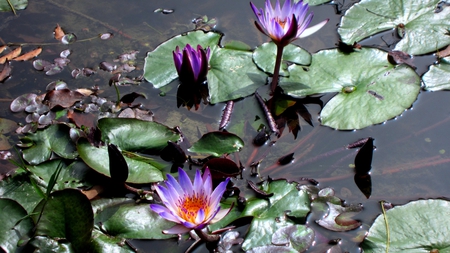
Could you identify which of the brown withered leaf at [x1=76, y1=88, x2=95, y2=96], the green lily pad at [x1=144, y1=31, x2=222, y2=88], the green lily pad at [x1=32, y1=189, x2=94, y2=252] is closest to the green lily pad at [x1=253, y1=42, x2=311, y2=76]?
the green lily pad at [x1=144, y1=31, x2=222, y2=88]

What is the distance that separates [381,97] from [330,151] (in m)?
0.52

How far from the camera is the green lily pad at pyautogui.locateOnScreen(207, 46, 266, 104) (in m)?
2.95

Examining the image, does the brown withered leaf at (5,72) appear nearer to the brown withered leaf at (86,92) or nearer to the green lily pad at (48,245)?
the brown withered leaf at (86,92)

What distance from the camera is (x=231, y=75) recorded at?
3037 millimetres

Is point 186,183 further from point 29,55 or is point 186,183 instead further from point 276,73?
point 29,55

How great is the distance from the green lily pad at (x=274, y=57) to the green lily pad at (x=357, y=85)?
52 millimetres

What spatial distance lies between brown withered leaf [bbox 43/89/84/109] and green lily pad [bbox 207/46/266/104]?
965 mm

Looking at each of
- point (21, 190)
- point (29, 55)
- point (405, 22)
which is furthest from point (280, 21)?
point (29, 55)

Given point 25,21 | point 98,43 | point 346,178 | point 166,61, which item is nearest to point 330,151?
point 346,178

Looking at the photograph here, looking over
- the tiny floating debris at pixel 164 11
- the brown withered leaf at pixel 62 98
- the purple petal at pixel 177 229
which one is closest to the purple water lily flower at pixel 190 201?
the purple petal at pixel 177 229

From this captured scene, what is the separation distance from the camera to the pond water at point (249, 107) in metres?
2.50

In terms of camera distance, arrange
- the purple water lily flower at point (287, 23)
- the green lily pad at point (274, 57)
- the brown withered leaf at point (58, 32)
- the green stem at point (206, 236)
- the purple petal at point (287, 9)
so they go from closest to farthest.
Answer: the green stem at point (206, 236) < the purple water lily flower at point (287, 23) < the purple petal at point (287, 9) < the green lily pad at point (274, 57) < the brown withered leaf at point (58, 32)

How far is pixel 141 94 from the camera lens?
10.1 ft

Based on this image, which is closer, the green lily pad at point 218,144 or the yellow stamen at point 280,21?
the green lily pad at point 218,144
